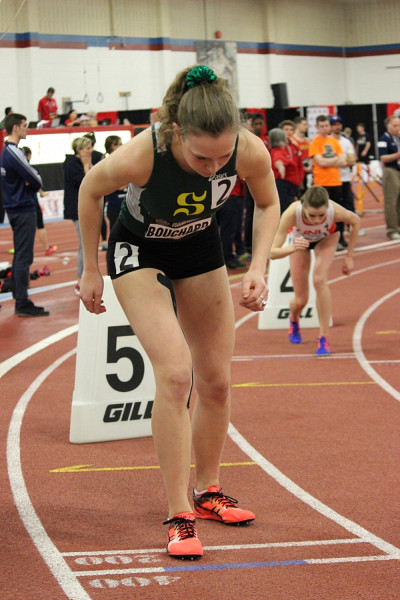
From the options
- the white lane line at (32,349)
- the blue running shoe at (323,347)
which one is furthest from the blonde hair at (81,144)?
the blue running shoe at (323,347)

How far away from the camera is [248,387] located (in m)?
7.36

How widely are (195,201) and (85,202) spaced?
436 millimetres

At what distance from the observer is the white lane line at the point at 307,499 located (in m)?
4.00

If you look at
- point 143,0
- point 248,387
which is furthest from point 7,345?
point 143,0

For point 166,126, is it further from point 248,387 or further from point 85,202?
point 248,387

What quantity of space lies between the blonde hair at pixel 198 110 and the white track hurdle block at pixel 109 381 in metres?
2.39

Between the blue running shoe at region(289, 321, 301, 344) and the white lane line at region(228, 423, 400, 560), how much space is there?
10.3ft

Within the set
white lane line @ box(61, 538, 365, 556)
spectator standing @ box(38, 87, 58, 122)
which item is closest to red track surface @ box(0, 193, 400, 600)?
white lane line @ box(61, 538, 365, 556)

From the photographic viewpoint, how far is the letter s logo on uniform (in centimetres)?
370

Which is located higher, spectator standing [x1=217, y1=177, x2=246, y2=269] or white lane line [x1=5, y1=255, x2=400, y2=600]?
spectator standing [x1=217, y1=177, x2=246, y2=269]

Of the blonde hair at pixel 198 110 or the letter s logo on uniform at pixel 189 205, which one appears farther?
the letter s logo on uniform at pixel 189 205

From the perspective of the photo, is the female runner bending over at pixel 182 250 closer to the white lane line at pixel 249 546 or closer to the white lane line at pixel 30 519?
the white lane line at pixel 249 546

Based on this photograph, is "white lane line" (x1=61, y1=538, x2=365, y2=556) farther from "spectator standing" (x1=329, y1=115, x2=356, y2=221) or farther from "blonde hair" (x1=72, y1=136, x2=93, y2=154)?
"spectator standing" (x1=329, y1=115, x2=356, y2=221)

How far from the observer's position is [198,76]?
3.51m
